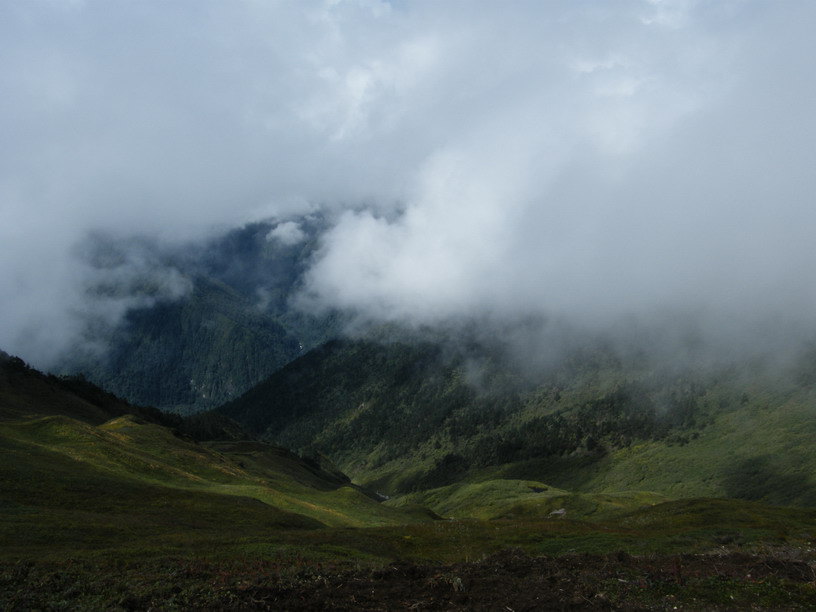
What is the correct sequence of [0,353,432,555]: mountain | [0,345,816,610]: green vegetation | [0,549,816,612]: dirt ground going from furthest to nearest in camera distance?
1. [0,353,432,555]: mountain
2. [0,345,816,610]: green vegetation
3. [0,549,816,612]: dirt ground

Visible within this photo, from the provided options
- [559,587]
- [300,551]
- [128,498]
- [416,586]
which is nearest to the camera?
[559,587]

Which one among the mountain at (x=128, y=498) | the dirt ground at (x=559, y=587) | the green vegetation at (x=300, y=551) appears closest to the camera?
the dirt ground at (x=559, y=587)

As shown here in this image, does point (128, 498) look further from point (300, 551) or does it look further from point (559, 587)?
point (559, 587)

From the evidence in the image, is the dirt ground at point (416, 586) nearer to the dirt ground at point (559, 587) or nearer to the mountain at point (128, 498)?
the dirt ground at point (559, 587)

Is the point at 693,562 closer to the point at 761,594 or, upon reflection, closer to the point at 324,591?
the point at 761,594

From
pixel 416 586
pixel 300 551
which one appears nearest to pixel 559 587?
pixel 416 586

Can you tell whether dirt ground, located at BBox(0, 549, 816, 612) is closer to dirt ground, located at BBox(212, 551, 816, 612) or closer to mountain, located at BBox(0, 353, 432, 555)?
dirt ground, located at BBox(212, 551, 816, 612)

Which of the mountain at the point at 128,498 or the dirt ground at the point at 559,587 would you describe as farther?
the mountain at the point at 128,498

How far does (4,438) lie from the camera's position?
7275 cm

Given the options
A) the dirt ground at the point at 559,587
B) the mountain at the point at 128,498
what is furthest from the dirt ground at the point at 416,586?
the mountain at the point at 128,498

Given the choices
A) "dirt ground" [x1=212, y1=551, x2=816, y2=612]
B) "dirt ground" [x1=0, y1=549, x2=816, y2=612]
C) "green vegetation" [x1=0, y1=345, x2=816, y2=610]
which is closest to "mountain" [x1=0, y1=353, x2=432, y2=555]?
"green vegetation" [x1=0, y1=345, x2=816, y2=610]

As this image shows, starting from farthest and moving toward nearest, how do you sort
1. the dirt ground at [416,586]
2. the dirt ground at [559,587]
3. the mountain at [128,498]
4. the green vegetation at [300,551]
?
1. the mountain at [128,498]
2. the green vegetation at [300,551]
3. the dirt ground at [559,587]
4. the dirt ground at [416,586]

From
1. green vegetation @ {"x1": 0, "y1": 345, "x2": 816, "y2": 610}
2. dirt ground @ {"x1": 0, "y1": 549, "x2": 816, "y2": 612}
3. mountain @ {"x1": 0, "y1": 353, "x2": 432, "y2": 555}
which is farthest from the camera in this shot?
mountain @ {"x1": 0, "y1": 353, "x2": 432, "y2": 555}

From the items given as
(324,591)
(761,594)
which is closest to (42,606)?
(324,591)
